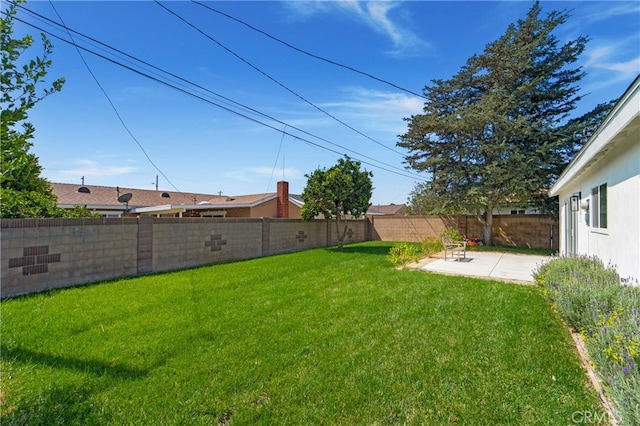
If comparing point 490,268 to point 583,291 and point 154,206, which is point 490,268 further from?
point 154,206

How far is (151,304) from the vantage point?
5586mm

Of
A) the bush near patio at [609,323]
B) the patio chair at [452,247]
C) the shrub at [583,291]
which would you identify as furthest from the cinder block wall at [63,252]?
the patio chair at [452,247]

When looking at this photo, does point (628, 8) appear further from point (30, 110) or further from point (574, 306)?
point (30, 110)

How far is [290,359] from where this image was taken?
345cm

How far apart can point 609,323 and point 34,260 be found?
9.45m

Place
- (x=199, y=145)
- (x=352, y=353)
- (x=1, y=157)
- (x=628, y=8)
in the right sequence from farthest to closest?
1. (x=199, y=145)
2. (x=628, y=8)
3. (x=352, y=353)
4. (x=1, y=157)

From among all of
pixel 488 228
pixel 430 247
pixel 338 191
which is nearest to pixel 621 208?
pixel 430 247

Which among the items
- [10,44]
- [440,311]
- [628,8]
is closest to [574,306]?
[440,311]

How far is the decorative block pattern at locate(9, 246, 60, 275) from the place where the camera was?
246 inches

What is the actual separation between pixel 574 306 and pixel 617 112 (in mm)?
2340

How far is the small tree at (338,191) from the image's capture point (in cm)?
1347

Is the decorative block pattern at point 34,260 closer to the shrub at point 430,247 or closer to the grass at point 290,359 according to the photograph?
the grass at point 290,359

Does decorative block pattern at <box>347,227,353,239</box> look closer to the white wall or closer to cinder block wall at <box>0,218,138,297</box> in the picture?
cinder block wall at <box>0,218,138,297</box>

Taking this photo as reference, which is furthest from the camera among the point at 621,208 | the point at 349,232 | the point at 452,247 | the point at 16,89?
the point at 349,232
